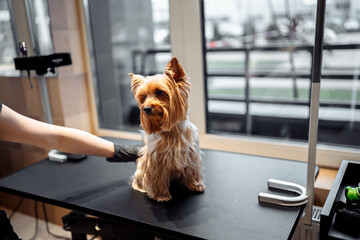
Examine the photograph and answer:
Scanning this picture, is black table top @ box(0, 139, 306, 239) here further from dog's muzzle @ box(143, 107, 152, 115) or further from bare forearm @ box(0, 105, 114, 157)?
dog's muzzle @ box(143, 107, 152, 115)

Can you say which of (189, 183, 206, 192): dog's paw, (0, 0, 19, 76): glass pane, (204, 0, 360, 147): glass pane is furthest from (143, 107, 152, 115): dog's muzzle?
(204, 0, 360, 147): glass pane

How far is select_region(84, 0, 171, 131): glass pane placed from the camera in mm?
2285

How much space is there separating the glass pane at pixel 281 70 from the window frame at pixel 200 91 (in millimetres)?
1267

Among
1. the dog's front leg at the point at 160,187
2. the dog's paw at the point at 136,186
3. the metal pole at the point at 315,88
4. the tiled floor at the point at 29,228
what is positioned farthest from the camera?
the tiled floor at the point at 29,228

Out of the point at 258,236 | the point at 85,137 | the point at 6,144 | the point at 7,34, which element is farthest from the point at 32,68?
the point at 258,236

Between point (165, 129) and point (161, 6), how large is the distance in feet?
4.54

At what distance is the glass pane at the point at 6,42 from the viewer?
177 cm

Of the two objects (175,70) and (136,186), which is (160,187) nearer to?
(136,186)

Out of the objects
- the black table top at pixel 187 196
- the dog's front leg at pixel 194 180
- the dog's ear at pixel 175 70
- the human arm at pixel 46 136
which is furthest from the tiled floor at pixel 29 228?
the dog's ear at pixel 175 70

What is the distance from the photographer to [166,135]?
3.88 feet

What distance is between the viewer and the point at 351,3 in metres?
4.75

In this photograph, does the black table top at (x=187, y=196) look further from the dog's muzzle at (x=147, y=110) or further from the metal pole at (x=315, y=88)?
the dog's muzzle at (x=147, y=110)

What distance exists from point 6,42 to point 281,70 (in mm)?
4886

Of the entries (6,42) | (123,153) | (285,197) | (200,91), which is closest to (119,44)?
(6,42)
